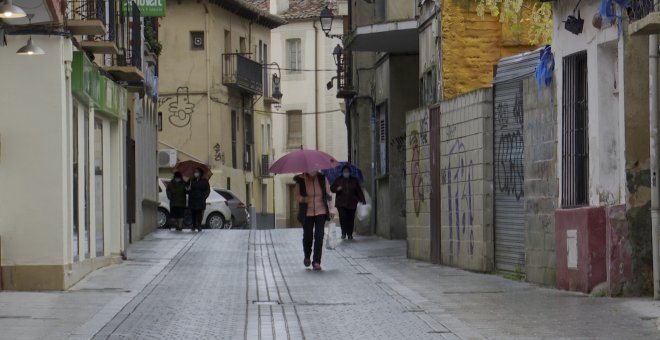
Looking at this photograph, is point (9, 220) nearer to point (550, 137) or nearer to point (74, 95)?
point (74, 95)

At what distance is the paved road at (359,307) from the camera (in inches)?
521

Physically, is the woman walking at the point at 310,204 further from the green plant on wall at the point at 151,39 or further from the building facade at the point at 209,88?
the building facade at the point at 209,88

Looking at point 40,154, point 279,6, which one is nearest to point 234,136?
point 279,6

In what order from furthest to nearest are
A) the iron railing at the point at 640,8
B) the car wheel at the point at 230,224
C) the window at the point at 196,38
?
1. the window at the point at 196,38
2. the car wheel at the point at 230,224
3. the iron railing at the point at 640,8

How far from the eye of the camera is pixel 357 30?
31797 millimetres

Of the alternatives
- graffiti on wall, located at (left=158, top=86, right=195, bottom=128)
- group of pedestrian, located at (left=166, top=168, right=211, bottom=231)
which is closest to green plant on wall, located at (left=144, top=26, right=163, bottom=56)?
group of pedestrian, located at (left=166, top=168, right=211, bottom=231)


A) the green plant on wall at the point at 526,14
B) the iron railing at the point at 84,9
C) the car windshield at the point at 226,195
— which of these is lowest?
the car windshield at the point at 226,195

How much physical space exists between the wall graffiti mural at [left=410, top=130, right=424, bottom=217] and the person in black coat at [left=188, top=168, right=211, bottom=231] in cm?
1261

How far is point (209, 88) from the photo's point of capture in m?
54.5

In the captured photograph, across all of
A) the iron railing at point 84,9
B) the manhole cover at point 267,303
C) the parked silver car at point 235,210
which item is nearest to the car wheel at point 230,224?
the parked silver car at point 235,210

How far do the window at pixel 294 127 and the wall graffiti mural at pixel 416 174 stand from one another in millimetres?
44368

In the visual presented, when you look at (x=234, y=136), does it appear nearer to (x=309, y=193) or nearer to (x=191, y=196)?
(x=191, y=196)

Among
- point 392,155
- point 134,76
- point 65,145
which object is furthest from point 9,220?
point 392,155

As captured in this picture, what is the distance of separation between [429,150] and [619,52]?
910 centimetres
